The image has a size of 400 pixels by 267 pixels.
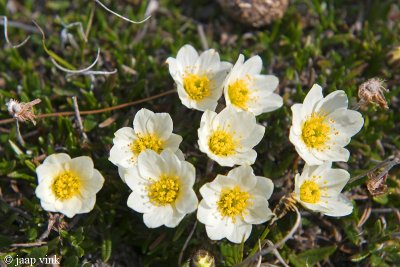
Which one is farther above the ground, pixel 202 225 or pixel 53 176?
pixel 53 176

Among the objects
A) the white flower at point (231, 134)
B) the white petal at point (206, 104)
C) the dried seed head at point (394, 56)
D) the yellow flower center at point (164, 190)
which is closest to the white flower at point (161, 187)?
the yellow flower center at point (164, 190)

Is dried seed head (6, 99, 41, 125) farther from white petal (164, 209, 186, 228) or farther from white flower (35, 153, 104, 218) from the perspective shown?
white petal (164, 209, 186, 228)

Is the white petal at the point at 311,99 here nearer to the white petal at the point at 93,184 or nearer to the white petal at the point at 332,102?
the white petal at the point at 332,102

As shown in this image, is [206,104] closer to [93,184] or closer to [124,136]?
[124,136]

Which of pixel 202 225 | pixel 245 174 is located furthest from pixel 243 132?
pixel 202 225

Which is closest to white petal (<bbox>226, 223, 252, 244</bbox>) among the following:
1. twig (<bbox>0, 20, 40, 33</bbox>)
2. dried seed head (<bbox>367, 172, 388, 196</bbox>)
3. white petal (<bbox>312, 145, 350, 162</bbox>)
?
white petal (<bbox>312, 145, 350, 162</bbox>)

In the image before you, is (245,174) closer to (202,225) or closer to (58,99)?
(202,225)
